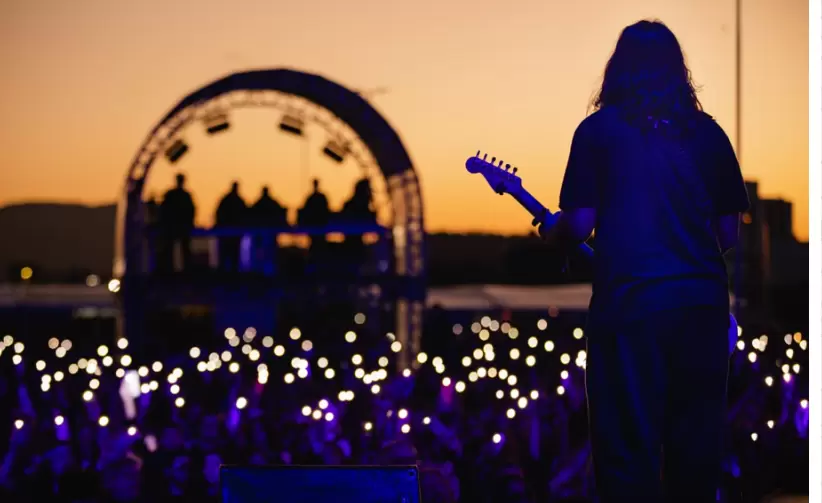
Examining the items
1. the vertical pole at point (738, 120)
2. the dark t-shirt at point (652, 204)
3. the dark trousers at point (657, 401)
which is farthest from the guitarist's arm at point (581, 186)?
the vertical pole at point (738, 120)

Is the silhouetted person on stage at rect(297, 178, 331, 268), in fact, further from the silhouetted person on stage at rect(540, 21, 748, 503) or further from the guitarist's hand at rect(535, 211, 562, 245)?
the silhouetted person on stage at rect(540, 21, 748, 503)

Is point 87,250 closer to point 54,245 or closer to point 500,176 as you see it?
point 54,245

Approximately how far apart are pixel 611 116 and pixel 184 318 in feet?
30.3

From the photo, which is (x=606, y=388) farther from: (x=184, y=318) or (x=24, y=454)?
(x=184, y=318)

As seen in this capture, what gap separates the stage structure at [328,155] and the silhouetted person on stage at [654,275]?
6.03 metres

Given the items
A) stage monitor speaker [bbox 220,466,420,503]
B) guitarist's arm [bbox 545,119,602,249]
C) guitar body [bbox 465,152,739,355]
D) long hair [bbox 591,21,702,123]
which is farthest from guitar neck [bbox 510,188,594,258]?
stage monitor speaker [bbox 220,466,420,503]

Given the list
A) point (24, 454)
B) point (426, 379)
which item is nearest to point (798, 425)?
point (426, 379)

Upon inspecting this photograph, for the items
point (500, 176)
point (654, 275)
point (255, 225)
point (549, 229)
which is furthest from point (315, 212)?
point (654, 275)

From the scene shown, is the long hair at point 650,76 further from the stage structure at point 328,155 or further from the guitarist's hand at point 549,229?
the stage structure at point 328,155

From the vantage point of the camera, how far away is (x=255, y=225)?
9438mm

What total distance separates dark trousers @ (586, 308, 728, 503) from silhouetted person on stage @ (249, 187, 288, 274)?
667 cm

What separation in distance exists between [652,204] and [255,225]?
6780 millimetres

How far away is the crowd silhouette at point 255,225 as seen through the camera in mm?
9438

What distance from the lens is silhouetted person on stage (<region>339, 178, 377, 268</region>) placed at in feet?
31.3
